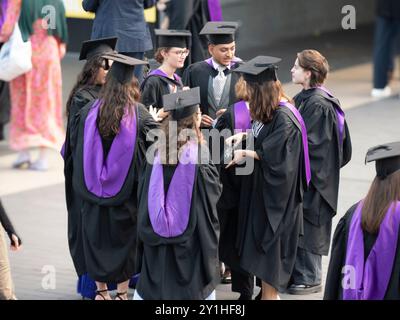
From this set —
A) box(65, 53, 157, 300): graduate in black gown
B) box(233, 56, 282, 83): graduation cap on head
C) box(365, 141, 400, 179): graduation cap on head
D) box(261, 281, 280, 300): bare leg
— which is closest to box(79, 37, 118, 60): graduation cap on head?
box(65, 53, 157, 300): graduate in black gown

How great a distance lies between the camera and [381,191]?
17.9 feet

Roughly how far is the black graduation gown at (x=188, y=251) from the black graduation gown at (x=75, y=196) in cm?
105

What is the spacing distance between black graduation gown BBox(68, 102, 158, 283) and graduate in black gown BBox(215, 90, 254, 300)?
54cm

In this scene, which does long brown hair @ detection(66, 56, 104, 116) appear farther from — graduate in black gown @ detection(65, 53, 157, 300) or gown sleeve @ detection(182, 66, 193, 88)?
gown sleeve @ detection(182, 66, 193, 88)

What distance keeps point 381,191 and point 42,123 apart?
6.36m

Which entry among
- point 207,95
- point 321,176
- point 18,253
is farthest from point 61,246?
point 321,176

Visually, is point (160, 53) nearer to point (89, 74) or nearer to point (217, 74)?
point (217, 74)

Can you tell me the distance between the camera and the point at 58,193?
10344 mm

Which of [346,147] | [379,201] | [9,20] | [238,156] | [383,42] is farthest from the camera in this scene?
[383,42]

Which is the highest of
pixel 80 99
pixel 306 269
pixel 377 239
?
pixel 80 99

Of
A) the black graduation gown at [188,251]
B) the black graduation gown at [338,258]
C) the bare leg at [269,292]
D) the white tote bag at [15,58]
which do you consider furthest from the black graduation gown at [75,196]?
the white tote bag at [15,58]

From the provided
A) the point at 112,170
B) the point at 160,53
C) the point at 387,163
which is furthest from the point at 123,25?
the point at 387,163

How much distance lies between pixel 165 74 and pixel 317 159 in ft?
4.47
